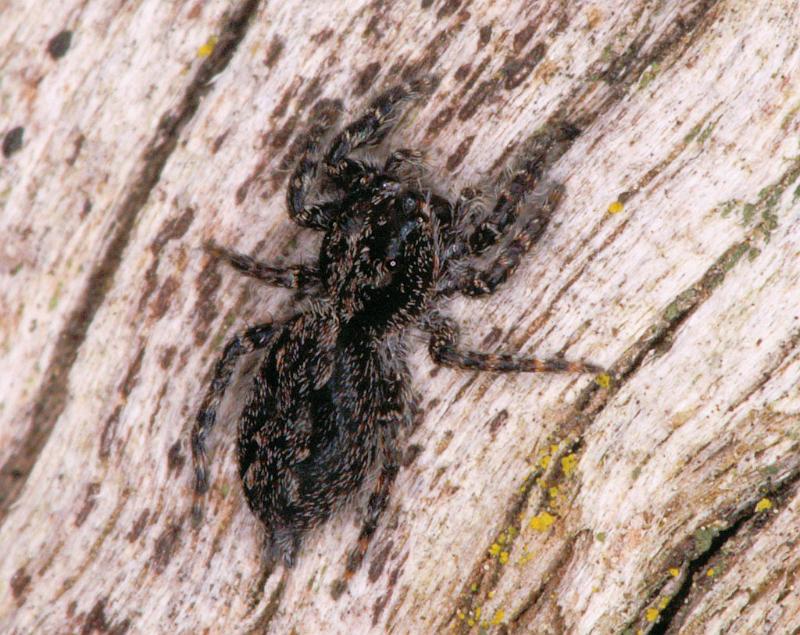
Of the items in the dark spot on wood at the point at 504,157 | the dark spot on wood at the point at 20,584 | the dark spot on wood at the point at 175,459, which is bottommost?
the dark spot on wood at the point at 20,584

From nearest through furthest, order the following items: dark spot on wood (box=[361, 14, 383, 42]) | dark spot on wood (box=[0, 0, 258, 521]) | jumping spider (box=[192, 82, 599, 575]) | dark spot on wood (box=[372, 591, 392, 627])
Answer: jumping spider (box=[192, 82, 599, 575]) → dark spot on wood (box=[372, 591, 392, 627]) → dark spot on wood (box=[361, 14, 383, 42]) → dark spot on wood (box=[0, 0, 258, 521])

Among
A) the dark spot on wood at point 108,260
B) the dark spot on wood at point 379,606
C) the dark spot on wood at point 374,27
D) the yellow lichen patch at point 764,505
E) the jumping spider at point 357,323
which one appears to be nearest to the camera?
the yellow lichen patch at point 764,505

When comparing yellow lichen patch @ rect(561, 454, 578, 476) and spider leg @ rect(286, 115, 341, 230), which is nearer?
yellow lichen patch @ rect(561, 454, 578, 476)

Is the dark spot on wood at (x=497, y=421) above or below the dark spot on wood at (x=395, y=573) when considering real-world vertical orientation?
above

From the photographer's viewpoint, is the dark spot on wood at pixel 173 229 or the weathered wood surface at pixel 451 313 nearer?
the weathered wood surface at pixel 451 313

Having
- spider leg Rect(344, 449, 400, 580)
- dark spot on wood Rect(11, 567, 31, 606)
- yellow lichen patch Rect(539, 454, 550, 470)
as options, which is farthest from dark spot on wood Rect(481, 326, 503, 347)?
dark spot on wood Rect(11, 567, 31, 606)

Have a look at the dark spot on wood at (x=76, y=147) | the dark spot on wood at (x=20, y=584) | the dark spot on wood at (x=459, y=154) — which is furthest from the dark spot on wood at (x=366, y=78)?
the dark spot on wood at (x=20, y=584)

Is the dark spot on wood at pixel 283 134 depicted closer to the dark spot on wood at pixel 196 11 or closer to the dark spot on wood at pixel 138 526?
the dark spot on wood at pixel 196 11

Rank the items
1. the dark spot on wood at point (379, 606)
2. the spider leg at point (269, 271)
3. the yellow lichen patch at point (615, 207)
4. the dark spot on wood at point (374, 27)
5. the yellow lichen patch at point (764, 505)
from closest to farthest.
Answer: the yellow lichen patch at point (764, 505)
the yellow lichen patch at point (615, 207)
the dark spot on wood at point (379, 606)
the dark spot on wood at point (374, 27)
the spider leg at point (269, 271)

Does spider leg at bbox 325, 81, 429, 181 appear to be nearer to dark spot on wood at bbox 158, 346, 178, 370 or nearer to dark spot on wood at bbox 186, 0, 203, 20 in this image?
dark spot on wood at bbox 186, 0, 203, 20
